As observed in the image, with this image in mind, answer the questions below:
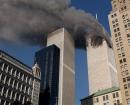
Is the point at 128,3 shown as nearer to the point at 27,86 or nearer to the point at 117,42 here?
the point at 117,42

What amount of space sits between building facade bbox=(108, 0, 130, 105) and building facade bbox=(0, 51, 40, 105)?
44.8 meters

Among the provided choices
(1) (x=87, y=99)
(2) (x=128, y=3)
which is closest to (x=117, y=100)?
(1) (x=87, y=99)

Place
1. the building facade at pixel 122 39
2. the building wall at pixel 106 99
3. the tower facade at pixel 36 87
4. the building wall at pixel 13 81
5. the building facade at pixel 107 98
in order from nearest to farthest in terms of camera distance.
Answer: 1. the building wall at pixel 13 81
2. the building facade at pixel 122 39
3. the tower facade at pixel 36 87
4. the building wall at pixel 106 99
5. the building facade at pixel 107 98

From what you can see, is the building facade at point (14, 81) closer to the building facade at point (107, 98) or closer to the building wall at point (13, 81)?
the building wall at point (13, 81)

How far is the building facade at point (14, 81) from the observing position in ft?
397

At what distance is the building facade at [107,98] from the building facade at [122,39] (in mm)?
20803

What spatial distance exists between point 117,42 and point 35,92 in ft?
164

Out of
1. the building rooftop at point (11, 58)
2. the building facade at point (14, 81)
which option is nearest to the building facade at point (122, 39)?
the building facade at point (14, 81)

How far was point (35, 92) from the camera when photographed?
140m

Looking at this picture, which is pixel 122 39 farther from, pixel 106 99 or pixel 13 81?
pixel 13 81

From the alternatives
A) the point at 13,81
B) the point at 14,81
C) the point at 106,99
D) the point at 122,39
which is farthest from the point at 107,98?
the point at 13,81

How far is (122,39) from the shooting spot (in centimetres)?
14438

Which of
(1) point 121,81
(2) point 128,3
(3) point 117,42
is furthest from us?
(2) point 128,3

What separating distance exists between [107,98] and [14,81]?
5697cm
